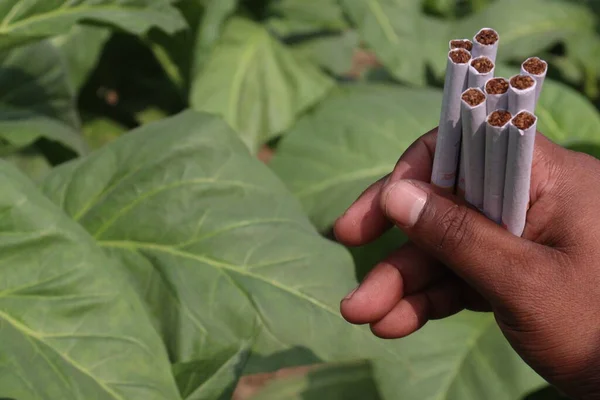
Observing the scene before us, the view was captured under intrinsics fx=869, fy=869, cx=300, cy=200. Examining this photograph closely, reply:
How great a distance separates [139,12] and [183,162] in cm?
30

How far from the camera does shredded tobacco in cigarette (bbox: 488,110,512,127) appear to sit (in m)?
0.83

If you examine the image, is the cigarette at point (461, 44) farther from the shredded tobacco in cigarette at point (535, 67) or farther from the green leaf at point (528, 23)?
the green leaf at point (528, 23)

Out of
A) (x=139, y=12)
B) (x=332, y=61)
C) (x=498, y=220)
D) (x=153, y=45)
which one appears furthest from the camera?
(x=332, y=61)

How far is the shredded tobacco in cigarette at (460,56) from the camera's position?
0.86 meters

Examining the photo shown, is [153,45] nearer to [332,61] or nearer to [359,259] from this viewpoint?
[332,61]

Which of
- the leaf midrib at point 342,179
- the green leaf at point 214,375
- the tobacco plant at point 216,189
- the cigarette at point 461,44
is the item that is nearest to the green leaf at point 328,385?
the tobacco plant at point 216,189

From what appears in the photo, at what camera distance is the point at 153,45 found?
2.03m

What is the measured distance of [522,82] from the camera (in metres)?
0.82

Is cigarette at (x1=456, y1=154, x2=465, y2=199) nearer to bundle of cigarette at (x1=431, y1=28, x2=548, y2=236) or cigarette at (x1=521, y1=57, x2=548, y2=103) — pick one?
bundle of cigarette at (x1=431, y1=28, x2=548, y2=236)

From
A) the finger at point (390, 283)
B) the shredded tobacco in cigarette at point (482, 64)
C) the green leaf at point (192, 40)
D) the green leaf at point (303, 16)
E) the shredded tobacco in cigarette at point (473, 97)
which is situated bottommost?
the green leaf at point (303, 16)

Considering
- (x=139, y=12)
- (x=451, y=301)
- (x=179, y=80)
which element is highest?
(x=139, y=12)

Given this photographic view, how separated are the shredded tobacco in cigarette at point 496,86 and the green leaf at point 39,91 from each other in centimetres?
93

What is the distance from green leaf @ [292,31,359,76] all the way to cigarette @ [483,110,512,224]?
135cm

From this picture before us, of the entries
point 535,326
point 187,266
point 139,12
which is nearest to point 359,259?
point 187,266
